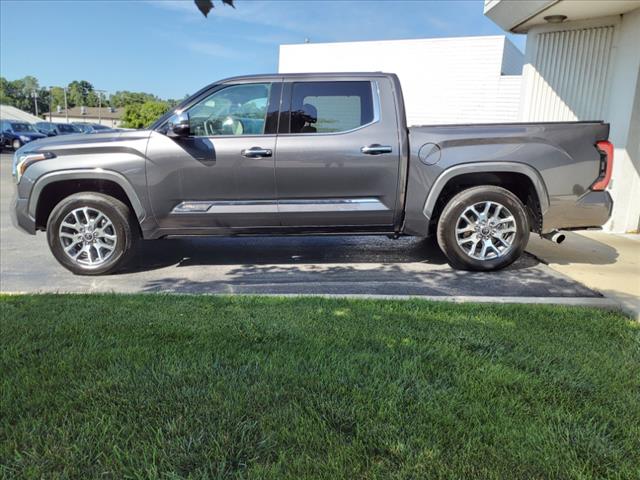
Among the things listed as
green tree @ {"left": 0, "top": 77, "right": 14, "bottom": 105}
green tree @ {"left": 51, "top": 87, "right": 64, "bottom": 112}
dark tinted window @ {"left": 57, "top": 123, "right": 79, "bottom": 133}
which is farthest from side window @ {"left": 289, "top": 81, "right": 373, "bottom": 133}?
green tree @ {"left": 51, "top": 87, "right": 64, "bottom": 112}

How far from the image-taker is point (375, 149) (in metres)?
5.12

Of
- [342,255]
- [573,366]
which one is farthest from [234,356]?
[342,255]

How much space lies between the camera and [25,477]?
2045 mm

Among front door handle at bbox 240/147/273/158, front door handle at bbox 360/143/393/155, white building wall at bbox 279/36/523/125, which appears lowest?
front door handle at bbox 240/147/273/158

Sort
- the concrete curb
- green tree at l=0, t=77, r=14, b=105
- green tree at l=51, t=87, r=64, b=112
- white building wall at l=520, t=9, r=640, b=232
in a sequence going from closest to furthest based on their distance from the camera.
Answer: the concrete curb
white building wall at l=520, t=9, r=640, b=232
green tree at l=0, t=77, r=14, b=105
green tree at l=51, t=87, r=64, b=112

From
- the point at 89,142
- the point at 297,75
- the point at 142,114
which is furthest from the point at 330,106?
the point at 142,114

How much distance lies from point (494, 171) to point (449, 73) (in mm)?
14506

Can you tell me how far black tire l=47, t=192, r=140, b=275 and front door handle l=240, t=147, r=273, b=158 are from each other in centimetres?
143

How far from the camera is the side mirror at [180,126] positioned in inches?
193

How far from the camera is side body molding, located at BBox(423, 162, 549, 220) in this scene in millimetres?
5133

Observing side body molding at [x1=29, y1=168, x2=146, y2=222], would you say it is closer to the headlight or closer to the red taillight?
the headlight

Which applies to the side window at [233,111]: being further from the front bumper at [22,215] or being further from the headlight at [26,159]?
the front bumper at [22,215]

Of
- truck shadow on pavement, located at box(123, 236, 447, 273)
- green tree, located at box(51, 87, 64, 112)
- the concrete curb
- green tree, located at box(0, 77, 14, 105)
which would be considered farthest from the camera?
green tree, located at box(51, 87, 64, 112)

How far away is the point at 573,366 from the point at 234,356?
6.85ft
